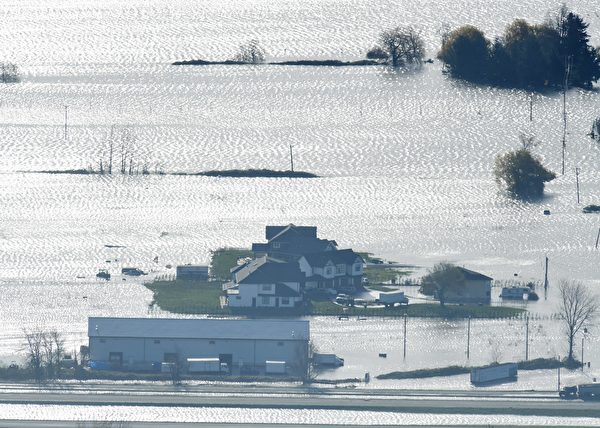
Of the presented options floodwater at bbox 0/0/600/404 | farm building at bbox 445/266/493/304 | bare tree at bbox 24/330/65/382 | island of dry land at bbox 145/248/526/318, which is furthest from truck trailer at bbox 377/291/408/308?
bare tree at bbox 24/330/65/382

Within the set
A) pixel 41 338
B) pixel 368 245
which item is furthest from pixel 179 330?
pixel 368 245

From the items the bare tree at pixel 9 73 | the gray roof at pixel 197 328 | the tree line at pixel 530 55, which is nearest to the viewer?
the gray roof at pixel 197 328

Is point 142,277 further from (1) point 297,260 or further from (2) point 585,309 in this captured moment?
(2) point 585,309

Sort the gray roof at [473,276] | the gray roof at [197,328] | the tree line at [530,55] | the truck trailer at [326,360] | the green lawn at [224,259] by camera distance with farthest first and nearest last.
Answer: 1. the tree line at [530,55]
2. the green lawn at [224,259]
3. the gray roof at [473,276]
4. the gray roof at [197,328]
5. the truck trailer at [326,360]

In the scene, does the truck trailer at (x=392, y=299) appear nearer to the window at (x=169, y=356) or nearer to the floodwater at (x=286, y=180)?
the floodwater at (x=286, y=180)

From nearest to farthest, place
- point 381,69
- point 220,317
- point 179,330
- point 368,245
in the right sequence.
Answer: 1. point 179,330
2. point 220,317
3. point 368,245
4. point 381,69

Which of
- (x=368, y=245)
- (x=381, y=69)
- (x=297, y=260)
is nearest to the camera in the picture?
(x=297, y=260)

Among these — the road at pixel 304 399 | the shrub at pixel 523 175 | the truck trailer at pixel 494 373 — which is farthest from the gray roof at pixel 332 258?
the shrub at pixel 523 175
